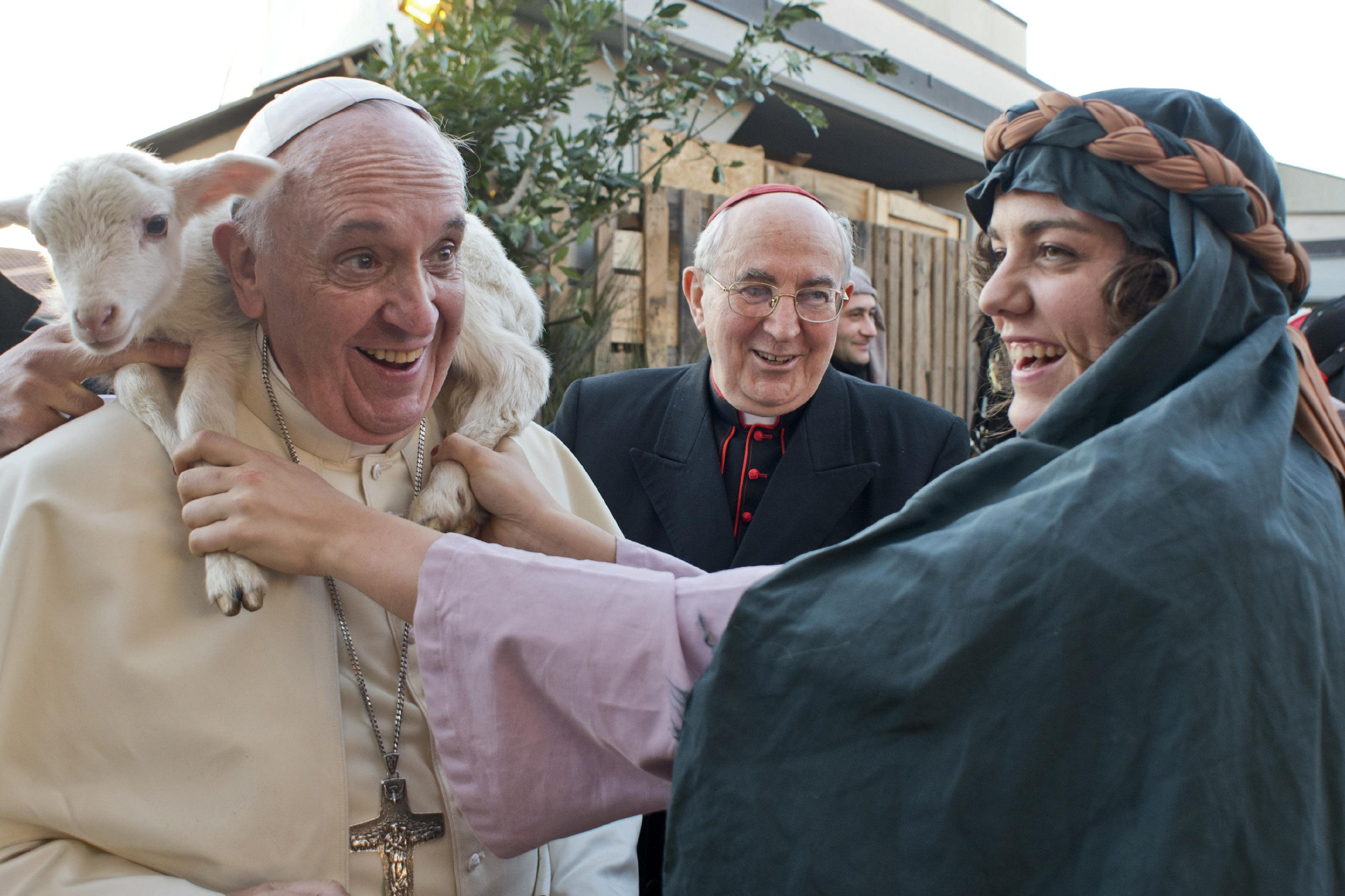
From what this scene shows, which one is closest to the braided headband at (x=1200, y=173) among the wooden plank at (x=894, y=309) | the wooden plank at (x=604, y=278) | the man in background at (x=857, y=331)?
the man in background at (x=857, y=331)

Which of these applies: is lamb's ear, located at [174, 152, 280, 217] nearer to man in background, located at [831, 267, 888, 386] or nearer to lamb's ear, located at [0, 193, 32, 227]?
lamb's ear, located at [0, 193, 32, 227]

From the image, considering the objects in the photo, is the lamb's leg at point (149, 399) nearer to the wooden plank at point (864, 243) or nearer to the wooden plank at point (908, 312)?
the wooden plank at point (864, 243)

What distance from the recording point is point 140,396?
1.77 meters

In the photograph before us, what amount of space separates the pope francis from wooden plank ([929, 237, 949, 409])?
893cm

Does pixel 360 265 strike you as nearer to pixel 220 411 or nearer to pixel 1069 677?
pixel 220 411

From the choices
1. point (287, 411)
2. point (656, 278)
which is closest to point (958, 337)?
point (656, 278)

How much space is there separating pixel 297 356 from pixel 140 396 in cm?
29

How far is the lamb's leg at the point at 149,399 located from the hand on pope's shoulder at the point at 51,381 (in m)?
0.02

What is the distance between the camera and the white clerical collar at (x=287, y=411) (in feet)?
6.23

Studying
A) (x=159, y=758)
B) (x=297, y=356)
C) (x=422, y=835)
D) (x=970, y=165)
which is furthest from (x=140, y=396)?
(x=970, y=165)

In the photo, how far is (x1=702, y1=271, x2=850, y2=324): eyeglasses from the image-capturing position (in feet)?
10.8

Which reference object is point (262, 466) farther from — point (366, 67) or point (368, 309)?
point (366, 67)

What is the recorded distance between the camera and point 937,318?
10344 millimetres

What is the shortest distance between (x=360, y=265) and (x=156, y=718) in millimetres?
864
